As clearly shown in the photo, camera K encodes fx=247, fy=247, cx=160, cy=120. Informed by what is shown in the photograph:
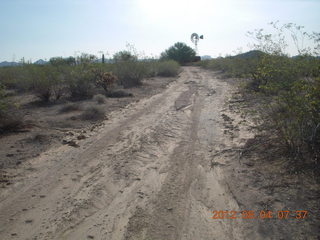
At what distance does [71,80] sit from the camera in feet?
39.1

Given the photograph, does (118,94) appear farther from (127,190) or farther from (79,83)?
(127,190)

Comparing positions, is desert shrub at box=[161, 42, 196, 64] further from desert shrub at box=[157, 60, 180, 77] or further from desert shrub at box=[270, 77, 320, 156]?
desert shrub at box=[270, 77, 320, 156]

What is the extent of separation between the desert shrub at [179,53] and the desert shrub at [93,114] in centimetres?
4119

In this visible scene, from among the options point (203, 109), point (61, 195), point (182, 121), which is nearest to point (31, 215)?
point (61, 195)

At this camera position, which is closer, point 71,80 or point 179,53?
point 71,80

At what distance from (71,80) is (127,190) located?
9402mm

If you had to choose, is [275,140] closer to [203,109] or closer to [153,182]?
[153,182]

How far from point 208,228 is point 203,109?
21.5 feet

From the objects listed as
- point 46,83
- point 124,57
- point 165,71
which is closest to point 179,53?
point 165,71

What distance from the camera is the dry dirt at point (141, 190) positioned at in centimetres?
293

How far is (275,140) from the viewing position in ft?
16.3

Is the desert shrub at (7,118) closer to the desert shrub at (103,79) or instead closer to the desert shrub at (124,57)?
the desert shrub at (103,79)
